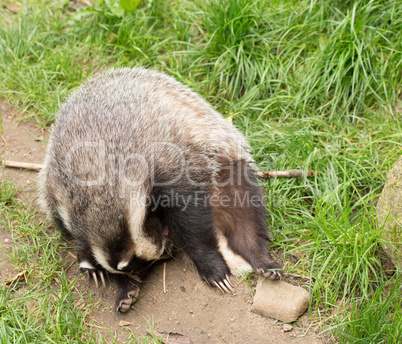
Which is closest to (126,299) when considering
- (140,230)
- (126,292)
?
(126,292)

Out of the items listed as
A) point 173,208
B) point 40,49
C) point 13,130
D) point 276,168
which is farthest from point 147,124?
point 40,49

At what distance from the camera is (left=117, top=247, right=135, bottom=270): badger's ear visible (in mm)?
3512

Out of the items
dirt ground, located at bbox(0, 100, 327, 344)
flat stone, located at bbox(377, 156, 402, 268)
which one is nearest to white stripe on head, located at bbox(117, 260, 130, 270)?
dirt ground, located at bbox(0, 100, 327, 344)

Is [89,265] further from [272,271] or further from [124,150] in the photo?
[272,271]

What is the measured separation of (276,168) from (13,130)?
2.94 m

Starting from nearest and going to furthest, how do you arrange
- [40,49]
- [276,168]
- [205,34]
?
[276,168], [205,34], [40,49]

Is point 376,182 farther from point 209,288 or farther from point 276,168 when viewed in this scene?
point 209,288

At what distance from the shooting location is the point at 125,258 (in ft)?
11.6

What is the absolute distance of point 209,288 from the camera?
3.96 m

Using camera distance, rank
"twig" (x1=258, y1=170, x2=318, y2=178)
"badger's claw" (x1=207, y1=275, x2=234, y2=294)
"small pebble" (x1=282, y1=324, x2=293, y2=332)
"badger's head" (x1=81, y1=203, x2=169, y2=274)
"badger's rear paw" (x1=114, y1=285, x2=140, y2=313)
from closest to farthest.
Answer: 1. "badger's head" (x1=81, y1=203, x2=169, y2=274)
2. "small pebble" (x1=282, y1=324, x2=293, y2=332)
3. "badger's rear paw" (x1=114, y1=285, x2=140, y2=313)
4. "badger's claw" (x1=207, y1=275, x2=234, y2=294)
5. "twig" (x1=258, y1=170, x2=318, y2=178)

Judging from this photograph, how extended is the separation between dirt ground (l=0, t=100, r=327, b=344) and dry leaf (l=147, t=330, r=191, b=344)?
0.03m

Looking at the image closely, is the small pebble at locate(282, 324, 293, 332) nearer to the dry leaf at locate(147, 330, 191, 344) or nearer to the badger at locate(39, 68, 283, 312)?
the badger at locate(39, 68, 283, 312)

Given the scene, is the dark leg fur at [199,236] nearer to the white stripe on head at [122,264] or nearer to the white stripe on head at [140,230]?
the white stripe on head at [140,230]

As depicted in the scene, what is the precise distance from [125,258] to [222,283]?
88 cm
